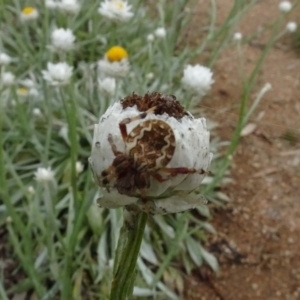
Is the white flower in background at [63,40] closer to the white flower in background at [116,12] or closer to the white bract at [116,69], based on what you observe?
the white bract at [116,69]

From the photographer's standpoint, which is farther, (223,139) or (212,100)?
(212,100)

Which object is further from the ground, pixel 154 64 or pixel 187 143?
pixel 187 143

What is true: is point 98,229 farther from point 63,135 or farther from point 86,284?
point 63,135

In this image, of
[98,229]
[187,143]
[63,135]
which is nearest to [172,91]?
[63,135]

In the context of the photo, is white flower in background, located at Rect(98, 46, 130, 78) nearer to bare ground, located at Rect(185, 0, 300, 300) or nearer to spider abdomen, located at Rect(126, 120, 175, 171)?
bare ground, located at Rect(185, 0, 300, 300)

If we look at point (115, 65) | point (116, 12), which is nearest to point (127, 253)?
point (115, 65)

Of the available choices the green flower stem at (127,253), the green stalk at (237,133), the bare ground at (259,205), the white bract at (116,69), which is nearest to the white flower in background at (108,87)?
the white bract at (116,69)

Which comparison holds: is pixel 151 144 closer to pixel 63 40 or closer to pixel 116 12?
pixel 63 40
